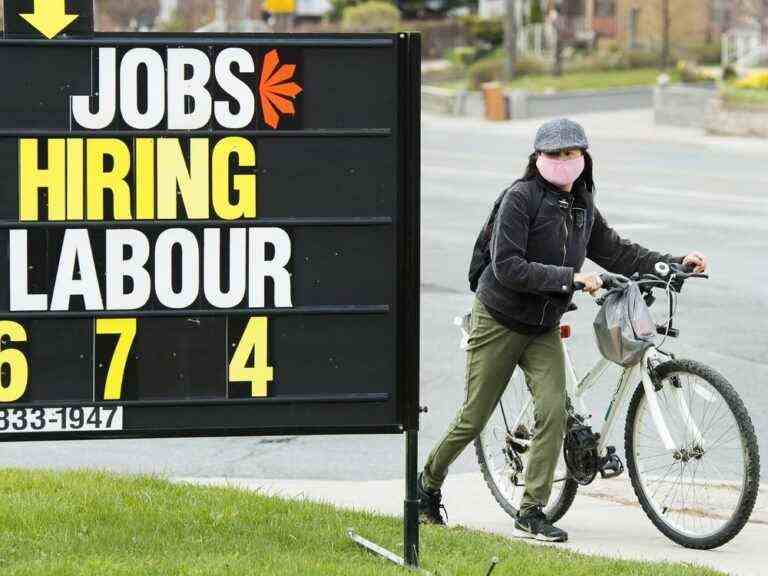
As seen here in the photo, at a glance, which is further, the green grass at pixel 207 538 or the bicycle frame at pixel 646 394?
the bicycle frame at pixel 646 394

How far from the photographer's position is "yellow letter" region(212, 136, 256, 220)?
6109 mm

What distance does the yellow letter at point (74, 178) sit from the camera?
19.7 ft

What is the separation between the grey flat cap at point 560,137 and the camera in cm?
691

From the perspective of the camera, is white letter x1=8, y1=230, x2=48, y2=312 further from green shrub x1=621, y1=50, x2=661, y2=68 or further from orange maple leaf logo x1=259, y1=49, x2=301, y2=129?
green shrub x1=621, y1=50, x2=661, y2=68

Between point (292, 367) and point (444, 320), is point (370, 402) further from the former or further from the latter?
point (444, 320)

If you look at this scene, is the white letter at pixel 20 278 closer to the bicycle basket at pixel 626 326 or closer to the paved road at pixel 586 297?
the bicycle basket at pixel 626 326

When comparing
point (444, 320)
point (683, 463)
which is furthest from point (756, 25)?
point (683, 463)

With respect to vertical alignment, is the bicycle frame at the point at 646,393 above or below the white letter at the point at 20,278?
below

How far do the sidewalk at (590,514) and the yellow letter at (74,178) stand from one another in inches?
69.1

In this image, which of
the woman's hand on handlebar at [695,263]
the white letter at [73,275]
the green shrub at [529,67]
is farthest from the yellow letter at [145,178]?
the green shrub at [529,67]

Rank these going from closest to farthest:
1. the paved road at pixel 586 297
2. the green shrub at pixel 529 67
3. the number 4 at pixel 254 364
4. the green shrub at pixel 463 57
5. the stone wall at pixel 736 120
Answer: the number 4 at pixel 254 364 → the paved road at pixel 586 297 → the stone wall at pixel 736 120 → the green shrub at pixel 529 67 → the green shrub at pixel 463 57

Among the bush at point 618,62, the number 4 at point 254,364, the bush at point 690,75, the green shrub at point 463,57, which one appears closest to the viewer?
the number 4 at point 254,364

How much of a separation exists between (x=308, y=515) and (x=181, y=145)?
182cm

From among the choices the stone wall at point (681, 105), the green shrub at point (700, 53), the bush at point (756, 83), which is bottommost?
the stone wall at point (681, 105)
